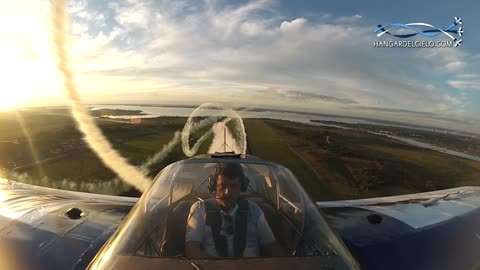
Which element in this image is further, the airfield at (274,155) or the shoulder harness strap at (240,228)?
the airfield at (274,155)

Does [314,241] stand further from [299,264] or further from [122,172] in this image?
[122,172]

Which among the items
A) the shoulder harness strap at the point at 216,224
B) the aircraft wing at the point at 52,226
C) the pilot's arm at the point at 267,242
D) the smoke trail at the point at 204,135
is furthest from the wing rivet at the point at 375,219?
the smoke trail at the point at 204,135

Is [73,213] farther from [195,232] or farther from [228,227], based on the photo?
[228,227]

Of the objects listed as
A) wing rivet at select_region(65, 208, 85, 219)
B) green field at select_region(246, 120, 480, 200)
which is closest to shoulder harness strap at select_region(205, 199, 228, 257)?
wing rivet at select_region(65, 208, 85, 219)

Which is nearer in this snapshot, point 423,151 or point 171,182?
point 171,182

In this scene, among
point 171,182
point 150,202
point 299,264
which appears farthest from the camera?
point 171,182

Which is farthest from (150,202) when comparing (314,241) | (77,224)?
(77,224)

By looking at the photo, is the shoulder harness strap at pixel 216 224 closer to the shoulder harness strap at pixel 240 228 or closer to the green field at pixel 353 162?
the shoulder harness strap at pixel 240 228
